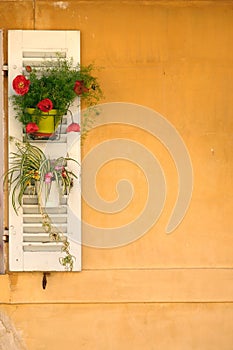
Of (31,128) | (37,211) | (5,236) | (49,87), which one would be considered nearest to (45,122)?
(31,128)

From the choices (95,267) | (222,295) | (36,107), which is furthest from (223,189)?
(36,107)

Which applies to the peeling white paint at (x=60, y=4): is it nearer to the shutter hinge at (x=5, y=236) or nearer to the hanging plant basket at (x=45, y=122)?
the hanging plant basket at (x=45, y=122)

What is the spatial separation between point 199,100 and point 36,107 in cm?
113

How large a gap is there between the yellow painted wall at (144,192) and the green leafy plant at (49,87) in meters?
0.19

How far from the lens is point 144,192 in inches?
173

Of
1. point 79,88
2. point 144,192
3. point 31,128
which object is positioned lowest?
point 144,192

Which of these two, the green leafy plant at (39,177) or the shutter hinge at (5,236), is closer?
the green leafy plant at (39,177)

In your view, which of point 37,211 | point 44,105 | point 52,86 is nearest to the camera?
point 44,105

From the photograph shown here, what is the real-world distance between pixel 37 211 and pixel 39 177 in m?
0.27

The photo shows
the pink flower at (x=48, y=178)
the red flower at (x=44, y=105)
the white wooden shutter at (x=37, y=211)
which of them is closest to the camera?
the red flower at (x=44, y=105)

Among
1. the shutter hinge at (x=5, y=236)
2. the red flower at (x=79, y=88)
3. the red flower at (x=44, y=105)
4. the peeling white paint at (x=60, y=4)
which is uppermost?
the peeling white paint at (x=60, y=4)

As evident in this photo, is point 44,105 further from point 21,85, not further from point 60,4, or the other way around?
point 60,4

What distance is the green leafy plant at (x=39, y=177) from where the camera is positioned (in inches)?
165

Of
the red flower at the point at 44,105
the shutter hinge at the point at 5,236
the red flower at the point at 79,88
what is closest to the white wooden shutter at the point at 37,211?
the shutter hinge at the point at 5,236
